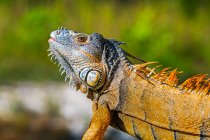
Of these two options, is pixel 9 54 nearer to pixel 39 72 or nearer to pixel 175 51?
pixel 39 72

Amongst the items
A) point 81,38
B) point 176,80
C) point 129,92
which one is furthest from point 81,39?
point 176,80

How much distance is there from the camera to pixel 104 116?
4.69 metres

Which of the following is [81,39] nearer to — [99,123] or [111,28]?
[99,123]

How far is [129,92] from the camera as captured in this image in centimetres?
468

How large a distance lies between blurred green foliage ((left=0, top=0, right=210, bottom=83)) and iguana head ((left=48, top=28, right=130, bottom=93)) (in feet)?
29.6

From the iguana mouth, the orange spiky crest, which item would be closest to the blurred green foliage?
the iguana mouth

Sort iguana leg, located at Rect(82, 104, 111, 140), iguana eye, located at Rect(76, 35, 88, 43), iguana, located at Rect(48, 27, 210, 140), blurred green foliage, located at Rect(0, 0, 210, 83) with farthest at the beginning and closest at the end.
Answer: blurred green foliage, located at Rect(0, 0, 210, 83) → iguana eye, located at Rect(76, 35, 88, 43) → iguana leg, located at Rect(82, 104, 111, 140) → iguana, located at Rect(48, 27, 210, 140)

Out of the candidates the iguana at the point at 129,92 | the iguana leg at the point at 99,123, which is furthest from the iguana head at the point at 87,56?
the iguana leg at the point at 99,123

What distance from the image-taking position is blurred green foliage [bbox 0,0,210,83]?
14.4 meters

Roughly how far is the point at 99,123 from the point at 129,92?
249 mm

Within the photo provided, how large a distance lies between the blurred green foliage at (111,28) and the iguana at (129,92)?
29.7 feet

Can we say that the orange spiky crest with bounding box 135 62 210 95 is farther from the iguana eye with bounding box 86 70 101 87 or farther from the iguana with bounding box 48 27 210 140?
the iguana eye with bounding box 86 70 101 87

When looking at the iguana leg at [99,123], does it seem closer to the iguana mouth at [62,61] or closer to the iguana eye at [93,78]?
the iguana eye at [93,78]

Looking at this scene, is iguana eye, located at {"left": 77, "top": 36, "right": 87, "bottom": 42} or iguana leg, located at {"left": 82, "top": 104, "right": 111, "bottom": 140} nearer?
iguana leg, located at {"left": 82, "top": 104, "right": 111, "bottom": 140}
